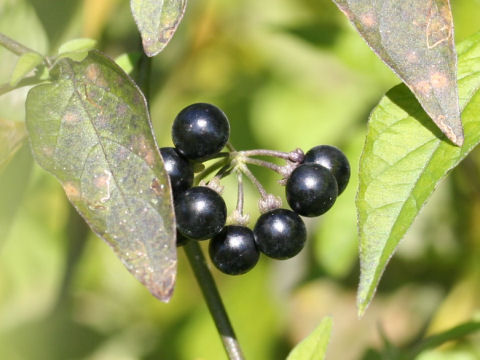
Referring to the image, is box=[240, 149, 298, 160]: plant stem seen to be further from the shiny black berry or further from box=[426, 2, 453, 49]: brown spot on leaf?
box=[426, 2, 453, 49]: brown spot on leaf

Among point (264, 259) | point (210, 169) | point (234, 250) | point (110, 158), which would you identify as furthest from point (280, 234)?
point (264, 259)

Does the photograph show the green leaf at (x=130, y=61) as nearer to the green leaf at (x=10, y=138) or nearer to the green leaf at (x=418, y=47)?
the green leaf at (x=10, y=138)

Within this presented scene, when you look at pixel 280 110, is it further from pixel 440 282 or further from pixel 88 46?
pixel 88 46

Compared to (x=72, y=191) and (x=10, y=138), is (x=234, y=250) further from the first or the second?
(x=10, y=138)

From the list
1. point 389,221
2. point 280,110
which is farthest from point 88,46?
point 280,110

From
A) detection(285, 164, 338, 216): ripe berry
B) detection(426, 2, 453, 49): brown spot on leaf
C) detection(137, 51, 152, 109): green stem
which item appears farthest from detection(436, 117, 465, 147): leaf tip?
detection(137, 51, 152, 109): green stem

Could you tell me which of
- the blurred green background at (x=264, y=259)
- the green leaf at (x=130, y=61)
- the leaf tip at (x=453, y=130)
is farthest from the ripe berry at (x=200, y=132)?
the blurred green background at (x=264, y=259)
